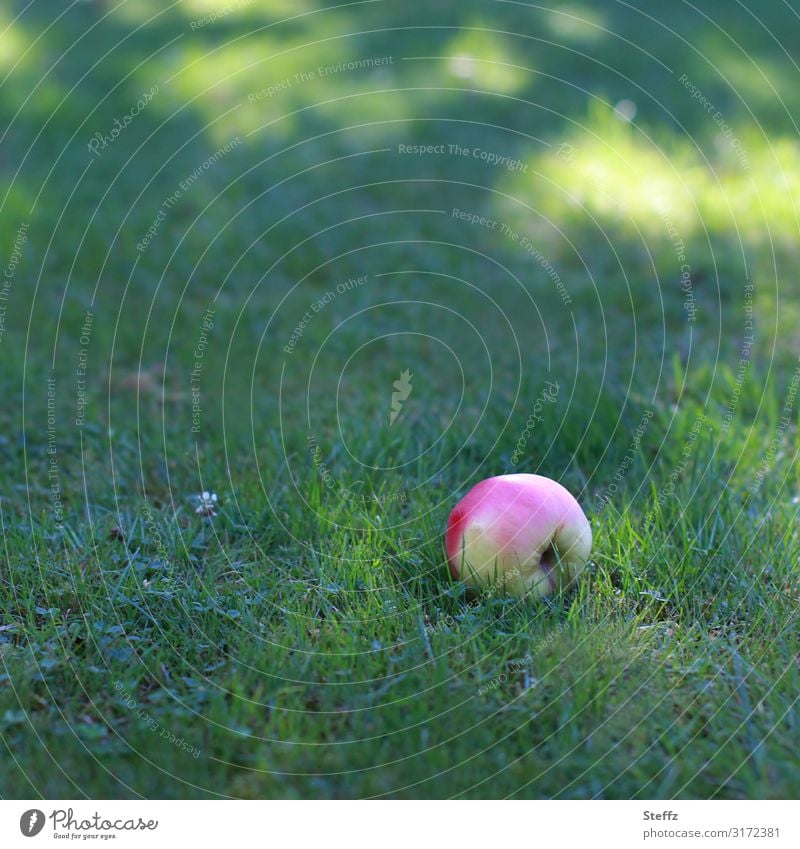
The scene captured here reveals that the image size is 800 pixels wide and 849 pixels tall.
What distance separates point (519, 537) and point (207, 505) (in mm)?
1107

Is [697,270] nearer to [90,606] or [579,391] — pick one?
[579,391]

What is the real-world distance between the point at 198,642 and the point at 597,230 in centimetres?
355

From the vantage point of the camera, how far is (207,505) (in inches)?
125

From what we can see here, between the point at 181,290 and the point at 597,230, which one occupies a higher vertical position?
the point at 597,230

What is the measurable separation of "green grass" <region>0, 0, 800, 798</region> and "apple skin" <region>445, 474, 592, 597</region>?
8 cm

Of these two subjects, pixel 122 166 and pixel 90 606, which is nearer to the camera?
pixel 90 606

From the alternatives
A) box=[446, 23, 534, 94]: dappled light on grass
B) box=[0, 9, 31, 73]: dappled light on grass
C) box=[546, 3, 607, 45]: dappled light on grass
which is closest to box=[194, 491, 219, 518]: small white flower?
box=[446, 23, 534, 94]: dappled light on grass

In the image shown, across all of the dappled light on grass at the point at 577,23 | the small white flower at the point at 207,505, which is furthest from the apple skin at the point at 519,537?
the dappled light on grass at the point at 577,23

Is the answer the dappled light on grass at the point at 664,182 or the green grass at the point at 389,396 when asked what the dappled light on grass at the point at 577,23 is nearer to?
the green grass at the point at 389,396

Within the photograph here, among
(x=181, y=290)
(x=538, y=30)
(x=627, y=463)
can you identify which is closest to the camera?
(x=627, y=463)

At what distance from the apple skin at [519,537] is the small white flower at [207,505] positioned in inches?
33.9

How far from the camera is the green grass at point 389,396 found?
234 cm

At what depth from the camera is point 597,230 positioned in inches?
209
